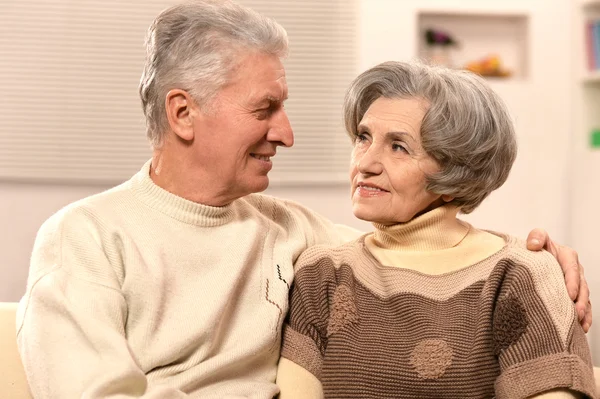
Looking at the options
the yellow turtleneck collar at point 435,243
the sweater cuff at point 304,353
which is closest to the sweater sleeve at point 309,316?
the sweater cuff at point 304,353

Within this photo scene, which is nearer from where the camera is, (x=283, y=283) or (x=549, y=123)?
(x=283, y=283)

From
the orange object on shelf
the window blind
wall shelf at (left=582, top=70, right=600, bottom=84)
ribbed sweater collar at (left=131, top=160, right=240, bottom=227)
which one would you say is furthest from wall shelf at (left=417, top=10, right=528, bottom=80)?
ribbed sweater collar at (left=131, top=160, right=240, bottom=227)

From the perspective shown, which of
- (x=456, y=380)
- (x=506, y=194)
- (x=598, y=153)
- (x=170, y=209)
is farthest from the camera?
(x=506, y=194)

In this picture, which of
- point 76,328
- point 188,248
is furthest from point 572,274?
point 76,328

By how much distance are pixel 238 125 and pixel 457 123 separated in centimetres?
49

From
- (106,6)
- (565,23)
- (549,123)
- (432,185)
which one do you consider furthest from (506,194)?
(432,185)

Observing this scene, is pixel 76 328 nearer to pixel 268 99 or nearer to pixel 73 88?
pixel 268 99

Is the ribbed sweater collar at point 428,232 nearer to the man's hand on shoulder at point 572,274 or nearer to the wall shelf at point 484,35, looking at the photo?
the man's hand on shoulder at point 572,274

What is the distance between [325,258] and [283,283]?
0.39ft

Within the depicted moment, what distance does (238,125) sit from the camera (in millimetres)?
2012

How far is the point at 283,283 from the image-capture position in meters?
2.05

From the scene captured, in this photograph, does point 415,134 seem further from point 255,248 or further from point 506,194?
point 506,194

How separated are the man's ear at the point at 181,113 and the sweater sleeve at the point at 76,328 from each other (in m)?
0.36

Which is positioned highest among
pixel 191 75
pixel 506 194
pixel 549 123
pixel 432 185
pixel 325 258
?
pixel 191 75
